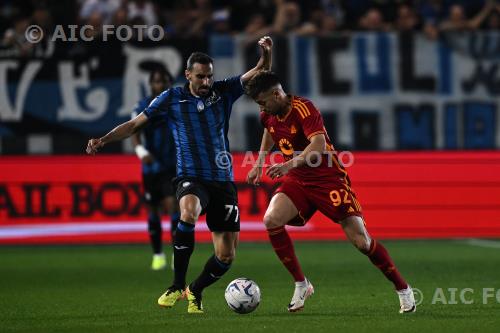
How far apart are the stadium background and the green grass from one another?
20.4 inches

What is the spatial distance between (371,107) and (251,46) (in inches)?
74.9

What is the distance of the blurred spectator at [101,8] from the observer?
626 inches

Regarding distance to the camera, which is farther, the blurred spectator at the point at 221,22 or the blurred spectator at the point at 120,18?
the blurred spectator at the point at 221,22

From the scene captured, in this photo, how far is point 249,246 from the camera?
48.4 ft

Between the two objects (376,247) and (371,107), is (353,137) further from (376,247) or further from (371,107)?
(376,247)

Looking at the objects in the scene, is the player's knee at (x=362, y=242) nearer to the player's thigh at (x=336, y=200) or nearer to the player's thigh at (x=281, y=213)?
the player's thigh at (x=336, y=200)

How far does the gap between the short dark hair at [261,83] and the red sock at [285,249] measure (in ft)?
3.67

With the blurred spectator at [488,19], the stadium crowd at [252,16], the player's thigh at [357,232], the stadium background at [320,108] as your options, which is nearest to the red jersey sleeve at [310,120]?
the player's thigh at [357,232]

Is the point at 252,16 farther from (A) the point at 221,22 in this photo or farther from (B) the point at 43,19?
(B) the point at 43,19

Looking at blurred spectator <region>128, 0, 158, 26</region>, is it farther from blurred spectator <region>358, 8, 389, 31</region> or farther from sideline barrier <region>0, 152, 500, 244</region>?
blurred spectator <region>358, 8, 389, 31</region>

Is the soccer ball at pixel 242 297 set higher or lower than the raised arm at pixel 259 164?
lower

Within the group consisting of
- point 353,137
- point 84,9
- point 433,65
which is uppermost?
point 84,9

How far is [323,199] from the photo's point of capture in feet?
27.7

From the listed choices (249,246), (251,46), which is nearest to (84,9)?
(251,46)
